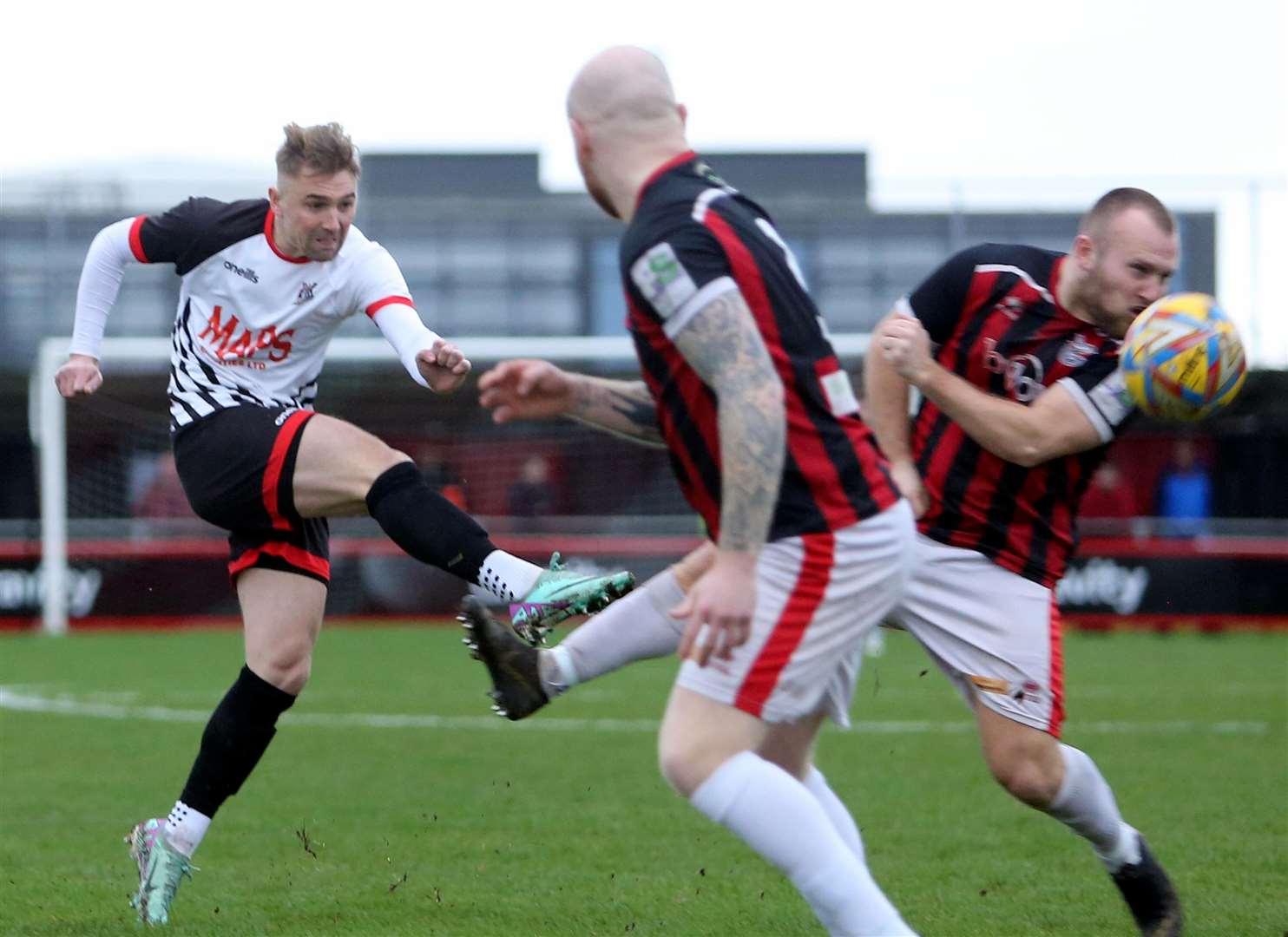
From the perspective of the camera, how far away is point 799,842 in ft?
11.7

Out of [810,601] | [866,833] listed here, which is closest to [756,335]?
[810,601]

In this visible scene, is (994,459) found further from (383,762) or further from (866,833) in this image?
(383,762)

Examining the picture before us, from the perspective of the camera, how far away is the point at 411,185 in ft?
64.4

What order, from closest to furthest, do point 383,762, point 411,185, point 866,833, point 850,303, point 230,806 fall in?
point 866,833, point 230,806, point 383,762, point 850,303, point 411,185

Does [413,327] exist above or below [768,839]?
above

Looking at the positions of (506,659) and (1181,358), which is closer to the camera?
(1181,358)

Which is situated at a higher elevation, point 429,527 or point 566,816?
point 429,527

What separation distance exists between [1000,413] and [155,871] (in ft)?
9.39

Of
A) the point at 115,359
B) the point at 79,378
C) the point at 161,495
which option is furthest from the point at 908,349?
the point at 161,495

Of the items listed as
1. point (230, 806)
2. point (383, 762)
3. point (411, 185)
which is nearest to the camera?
point (230, 806)

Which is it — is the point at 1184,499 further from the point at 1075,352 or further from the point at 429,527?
the point at 429,527

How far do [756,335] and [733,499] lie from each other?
0.34 metres

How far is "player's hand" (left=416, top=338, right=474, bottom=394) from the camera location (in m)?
4.94

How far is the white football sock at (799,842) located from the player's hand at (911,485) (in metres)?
1.25
